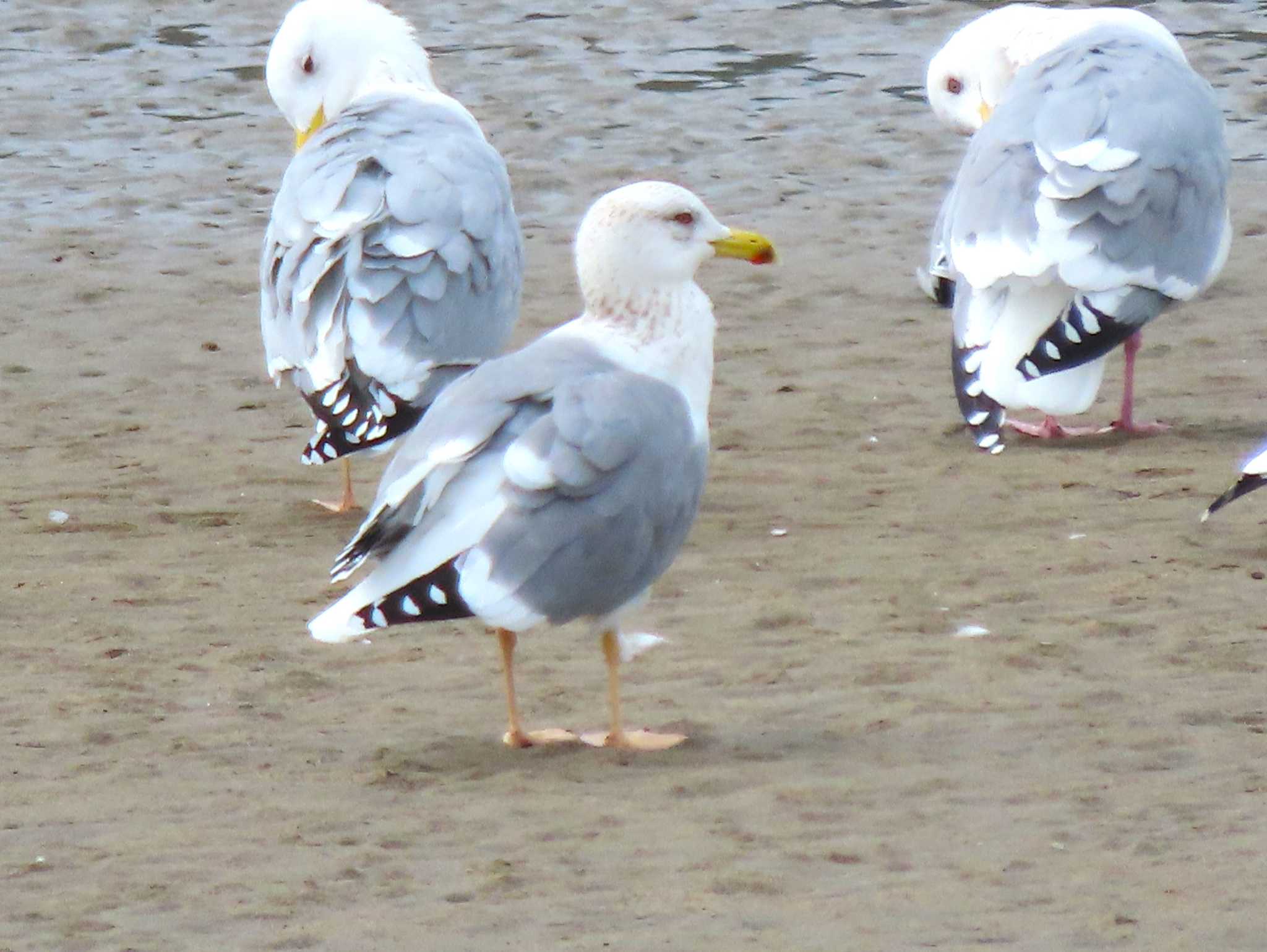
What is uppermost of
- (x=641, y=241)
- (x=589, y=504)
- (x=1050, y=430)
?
(x=641, y=241)

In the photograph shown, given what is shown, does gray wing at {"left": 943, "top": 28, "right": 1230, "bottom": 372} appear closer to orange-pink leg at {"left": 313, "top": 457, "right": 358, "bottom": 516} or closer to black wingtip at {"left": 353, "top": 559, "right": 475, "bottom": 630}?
orange-pink leg at {"left": 313, "top": 457, "right": 358, "bottom": 516}

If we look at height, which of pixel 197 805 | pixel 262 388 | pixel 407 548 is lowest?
pixel 262 388

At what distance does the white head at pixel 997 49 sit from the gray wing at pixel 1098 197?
0.69m

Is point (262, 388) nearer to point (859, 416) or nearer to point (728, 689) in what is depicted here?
point (859, 416)

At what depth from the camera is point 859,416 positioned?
8.57m

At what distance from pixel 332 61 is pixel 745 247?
9.75 ft

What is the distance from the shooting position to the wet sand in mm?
4523

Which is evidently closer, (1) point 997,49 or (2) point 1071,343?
(2) point 1071,343

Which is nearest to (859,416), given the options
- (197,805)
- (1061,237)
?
(1061,237)

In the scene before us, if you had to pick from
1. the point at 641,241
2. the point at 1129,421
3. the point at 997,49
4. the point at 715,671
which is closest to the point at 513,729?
the point at 715,671

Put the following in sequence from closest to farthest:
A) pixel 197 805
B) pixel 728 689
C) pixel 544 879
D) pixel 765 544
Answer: pixel 544 879 < pixel 197 805 < pixel 728 689 < pixel 765 544

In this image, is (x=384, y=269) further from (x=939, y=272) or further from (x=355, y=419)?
(x=939, y=272)

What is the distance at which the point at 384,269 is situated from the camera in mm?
7262

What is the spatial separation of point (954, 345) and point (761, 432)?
793 mm
